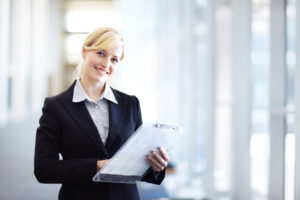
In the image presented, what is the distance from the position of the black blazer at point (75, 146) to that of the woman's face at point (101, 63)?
0.26 ft

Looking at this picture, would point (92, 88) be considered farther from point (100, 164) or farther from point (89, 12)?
point (89, 12)

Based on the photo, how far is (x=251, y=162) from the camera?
90.0 inches

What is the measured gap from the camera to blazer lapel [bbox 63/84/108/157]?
1.03 meters

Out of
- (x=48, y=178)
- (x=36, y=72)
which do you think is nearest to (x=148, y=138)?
(x=48, y=178)

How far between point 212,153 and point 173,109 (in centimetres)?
178

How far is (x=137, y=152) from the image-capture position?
3.37 feet

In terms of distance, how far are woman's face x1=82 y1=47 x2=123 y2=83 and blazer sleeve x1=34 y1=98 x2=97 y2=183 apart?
16 centimetres

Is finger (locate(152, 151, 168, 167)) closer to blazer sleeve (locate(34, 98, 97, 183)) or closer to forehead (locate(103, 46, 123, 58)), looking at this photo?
blazer sleeve (locate(34, 98, 97, 183))

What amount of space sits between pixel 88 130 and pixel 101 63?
17 cm

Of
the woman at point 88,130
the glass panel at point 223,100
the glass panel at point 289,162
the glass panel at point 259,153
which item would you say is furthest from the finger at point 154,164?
the glass panel at point 223,100

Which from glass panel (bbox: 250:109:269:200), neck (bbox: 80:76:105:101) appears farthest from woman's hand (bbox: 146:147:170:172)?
glass panel (bbox: 250:109:269:200)

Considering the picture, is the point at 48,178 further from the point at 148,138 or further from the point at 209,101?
the point at 209,101

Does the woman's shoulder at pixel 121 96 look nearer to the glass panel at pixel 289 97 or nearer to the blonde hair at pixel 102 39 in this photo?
the blonde hair at pixel 102 39

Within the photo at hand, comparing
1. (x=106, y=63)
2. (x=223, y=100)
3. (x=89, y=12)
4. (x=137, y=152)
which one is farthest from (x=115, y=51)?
(x=89, y=12)
